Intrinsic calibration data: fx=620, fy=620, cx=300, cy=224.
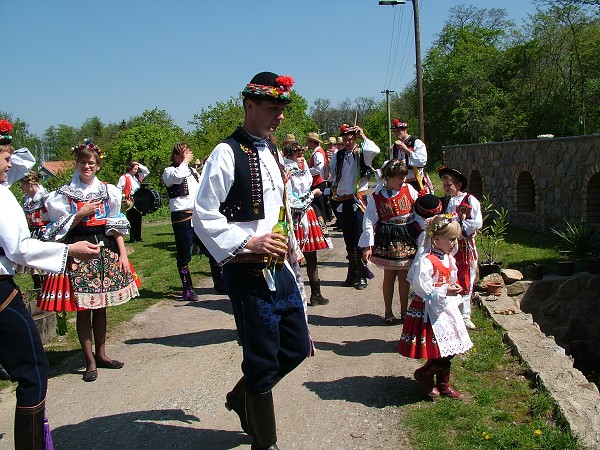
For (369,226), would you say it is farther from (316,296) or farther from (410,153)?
(410,153)

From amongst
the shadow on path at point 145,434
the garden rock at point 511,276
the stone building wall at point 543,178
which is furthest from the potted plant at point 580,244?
the shadow on path at point 145,434

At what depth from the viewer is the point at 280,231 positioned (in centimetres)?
341

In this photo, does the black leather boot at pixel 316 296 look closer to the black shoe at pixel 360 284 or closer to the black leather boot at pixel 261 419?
the black shoe at pixel 360 284

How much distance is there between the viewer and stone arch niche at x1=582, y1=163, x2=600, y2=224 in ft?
36.4

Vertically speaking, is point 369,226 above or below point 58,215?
below

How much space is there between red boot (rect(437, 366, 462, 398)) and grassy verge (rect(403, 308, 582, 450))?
0.08 meters

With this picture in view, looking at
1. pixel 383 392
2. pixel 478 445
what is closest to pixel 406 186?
pixel 383 392

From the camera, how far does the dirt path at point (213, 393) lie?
398 centimetres

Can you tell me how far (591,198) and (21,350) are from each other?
34.4ft

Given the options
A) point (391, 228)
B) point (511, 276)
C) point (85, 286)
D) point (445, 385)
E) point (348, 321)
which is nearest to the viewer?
point (445, 385)

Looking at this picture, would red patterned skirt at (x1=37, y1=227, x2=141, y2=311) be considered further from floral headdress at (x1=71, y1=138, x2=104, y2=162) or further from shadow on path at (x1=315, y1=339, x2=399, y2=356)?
shadow on path at (x1=315, y1=339, x2=399, y2=356)

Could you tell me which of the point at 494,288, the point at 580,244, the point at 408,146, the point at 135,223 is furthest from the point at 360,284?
the point at 135,223

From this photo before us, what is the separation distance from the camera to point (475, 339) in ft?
18.5

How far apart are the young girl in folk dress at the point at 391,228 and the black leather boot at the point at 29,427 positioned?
334cm
